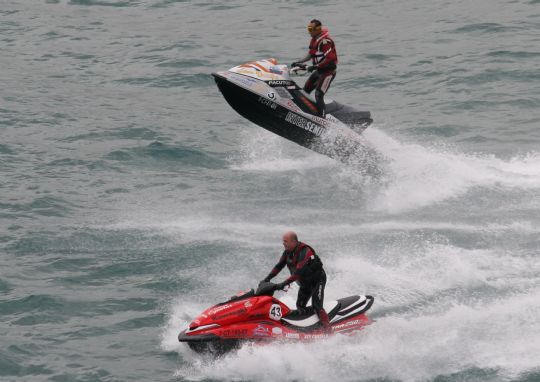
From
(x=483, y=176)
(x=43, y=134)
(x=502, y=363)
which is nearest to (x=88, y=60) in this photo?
(x=43, y=134)

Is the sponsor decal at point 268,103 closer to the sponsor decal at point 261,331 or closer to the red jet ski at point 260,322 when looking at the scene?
the red jet ski at point 260,322

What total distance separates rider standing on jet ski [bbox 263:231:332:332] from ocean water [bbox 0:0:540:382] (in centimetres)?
60

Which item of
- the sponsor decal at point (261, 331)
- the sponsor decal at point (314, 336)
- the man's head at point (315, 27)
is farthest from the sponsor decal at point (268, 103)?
the sponsor decal at point (261, 331)

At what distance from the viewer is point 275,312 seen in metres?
14.0

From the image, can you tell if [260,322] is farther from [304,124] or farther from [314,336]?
[304,124]

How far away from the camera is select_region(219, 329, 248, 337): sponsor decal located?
1361 centimetres

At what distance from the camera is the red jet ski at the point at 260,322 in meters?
13.6

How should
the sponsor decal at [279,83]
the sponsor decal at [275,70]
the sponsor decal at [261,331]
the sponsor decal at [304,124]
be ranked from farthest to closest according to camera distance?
the sponsor decal at [304,124] → the sponsor decal at [275,70] → the sponsor decal at [279,83] → the sponsor decal at [261,331]

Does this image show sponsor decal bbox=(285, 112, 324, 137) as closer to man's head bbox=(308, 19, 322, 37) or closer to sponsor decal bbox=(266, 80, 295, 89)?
sponsor decal bbox=(266, 80, 295, 89)

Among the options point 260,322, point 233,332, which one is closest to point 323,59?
point 260,322

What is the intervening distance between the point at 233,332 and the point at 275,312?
0.71 meters

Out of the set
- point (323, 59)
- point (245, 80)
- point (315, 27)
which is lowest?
point (245, 80)

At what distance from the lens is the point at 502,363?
44.1 feet

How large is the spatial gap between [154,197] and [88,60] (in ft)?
41.7
